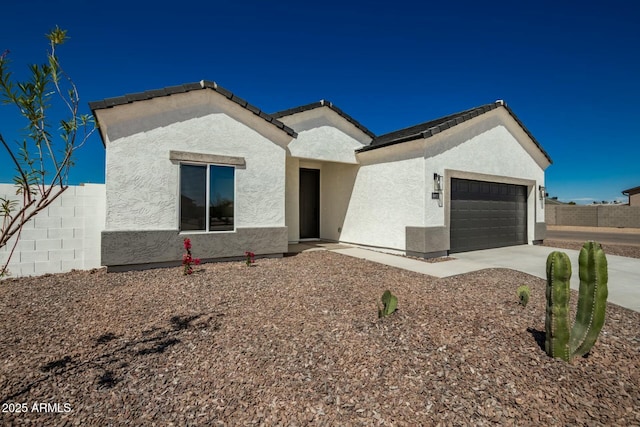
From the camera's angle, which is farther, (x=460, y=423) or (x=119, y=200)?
(x=119, y=200)

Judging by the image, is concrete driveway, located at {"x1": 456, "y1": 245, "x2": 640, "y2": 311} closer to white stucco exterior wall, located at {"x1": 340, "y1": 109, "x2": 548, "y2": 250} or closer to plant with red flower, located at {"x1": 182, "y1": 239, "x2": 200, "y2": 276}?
white stucco exterior wall, located at {"x1": 340, "y1": 109, "x2": 548, "y2": 250}

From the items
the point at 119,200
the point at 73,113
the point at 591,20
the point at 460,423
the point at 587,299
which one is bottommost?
the point at 460,423

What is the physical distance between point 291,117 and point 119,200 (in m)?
6.26

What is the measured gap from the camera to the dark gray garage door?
439 inches

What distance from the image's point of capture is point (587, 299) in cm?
351

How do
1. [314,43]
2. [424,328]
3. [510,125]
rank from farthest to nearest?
[314,43] < [510,125] < [424,328]

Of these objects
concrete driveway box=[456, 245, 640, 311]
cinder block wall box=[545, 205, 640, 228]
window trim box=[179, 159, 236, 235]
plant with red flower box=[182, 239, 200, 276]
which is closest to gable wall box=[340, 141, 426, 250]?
concrete driveway box=[456, 245, 640, 311]

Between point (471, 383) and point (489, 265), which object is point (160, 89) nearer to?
point (471, 383)

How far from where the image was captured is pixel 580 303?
3570 mm

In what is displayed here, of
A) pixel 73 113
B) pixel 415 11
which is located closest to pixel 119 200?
pixel 73 113

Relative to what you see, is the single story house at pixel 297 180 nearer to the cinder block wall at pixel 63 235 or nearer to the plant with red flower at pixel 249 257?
the plant with red flower at pixel 249 257

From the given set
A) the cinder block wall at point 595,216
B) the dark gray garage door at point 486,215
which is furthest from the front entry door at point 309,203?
the cinder block wall at point 595,216

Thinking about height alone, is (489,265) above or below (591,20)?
below

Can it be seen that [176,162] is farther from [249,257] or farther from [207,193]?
[249,257]
